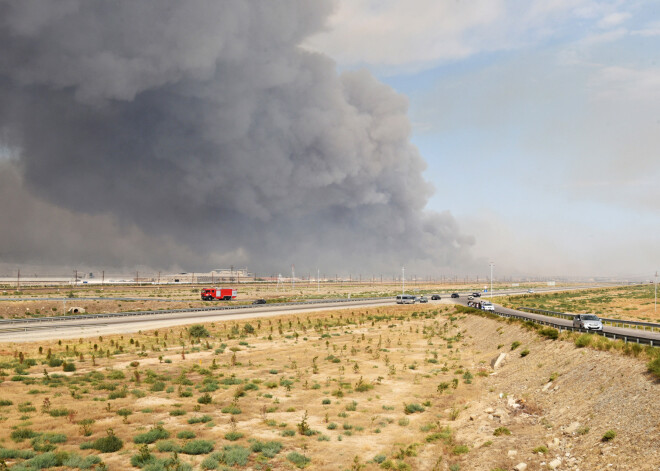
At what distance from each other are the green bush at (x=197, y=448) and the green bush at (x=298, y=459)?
11.2 ft

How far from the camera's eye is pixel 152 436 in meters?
20.1

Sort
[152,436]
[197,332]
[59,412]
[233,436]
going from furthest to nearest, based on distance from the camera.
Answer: [197,332] < [59,412] < [233,436] < [152,436]

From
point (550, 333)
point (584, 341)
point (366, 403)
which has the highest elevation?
point (584, 341)

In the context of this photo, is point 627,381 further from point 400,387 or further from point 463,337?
point 463,337

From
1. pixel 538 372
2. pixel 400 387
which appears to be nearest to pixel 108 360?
pixel 400 387

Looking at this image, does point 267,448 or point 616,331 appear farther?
point 616,331

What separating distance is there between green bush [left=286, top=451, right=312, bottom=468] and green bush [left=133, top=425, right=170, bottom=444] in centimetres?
586

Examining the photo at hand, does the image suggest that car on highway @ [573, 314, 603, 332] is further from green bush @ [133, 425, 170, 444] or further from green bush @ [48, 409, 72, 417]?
green bush @ [48, 409, 72, 417]

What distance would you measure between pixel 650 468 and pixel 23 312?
315ft

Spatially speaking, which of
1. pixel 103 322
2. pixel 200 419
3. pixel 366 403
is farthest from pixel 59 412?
pixel 103 322

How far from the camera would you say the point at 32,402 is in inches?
993

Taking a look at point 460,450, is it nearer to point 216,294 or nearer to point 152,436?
point 152,436

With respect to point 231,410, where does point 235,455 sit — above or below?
above

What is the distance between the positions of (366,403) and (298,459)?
10.1 meters
